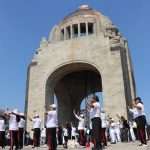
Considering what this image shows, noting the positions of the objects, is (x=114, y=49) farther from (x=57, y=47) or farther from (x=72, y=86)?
(x=72, y=86)

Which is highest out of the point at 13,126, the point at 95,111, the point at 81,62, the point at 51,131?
the point at 81,62

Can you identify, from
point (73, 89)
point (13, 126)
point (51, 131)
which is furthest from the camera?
point (73, 89)

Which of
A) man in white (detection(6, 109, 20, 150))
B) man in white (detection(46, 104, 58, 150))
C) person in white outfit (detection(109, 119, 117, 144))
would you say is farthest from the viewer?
person in white outfit (detection(109, 119, 117, 144))

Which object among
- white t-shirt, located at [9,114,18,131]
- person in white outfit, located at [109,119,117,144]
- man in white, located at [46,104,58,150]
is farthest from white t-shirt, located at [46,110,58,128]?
person in white outfit, located at [109,119,117,144]

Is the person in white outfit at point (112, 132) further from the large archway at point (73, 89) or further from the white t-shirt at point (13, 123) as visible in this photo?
the large archway at point (73, 89)

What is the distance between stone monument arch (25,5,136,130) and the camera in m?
22.4

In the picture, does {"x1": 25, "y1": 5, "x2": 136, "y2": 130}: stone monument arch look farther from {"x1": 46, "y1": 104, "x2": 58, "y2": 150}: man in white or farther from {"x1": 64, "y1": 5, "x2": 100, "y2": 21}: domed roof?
{"x1": 46, "y1": 104, "x2": 58, "y2": 150}: man in white

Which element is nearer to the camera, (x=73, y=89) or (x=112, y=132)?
(x=112, y=132)

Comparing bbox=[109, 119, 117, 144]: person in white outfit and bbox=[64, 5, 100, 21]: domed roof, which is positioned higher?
bbox=[64, 5, 100, 21]: domed roof

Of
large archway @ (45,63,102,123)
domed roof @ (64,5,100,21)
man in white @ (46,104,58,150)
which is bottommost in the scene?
man in white @ (46,104,58,150)

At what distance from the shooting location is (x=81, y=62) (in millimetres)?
24125

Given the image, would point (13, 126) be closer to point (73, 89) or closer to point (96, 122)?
point (96, 122)

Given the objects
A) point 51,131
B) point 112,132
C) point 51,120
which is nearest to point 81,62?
point 112,132

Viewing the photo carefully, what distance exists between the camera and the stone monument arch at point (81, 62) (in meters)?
22.4
